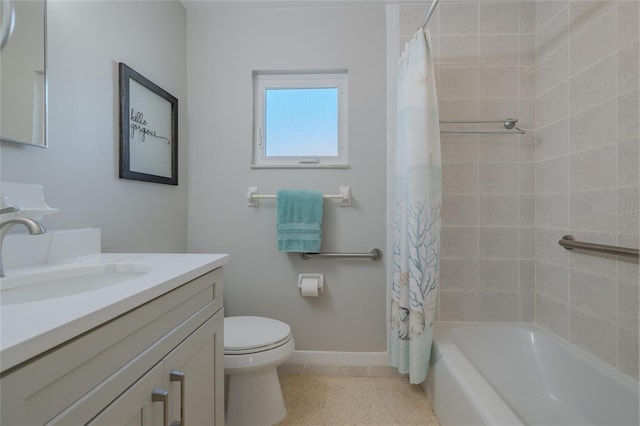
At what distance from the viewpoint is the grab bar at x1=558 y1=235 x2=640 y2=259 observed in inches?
40.7

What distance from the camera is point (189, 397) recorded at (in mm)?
784

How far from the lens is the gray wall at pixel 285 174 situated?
168 cm

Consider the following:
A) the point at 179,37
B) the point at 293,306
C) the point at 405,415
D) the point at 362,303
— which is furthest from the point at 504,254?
the point at 179,37

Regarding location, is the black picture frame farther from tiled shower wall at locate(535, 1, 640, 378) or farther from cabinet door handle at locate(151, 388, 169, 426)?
tiled shower wall at locate(535, 1, 640, 378)

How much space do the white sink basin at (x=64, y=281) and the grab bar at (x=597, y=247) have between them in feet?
5.57

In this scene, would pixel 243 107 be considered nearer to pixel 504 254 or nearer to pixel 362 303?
pixel 362 303

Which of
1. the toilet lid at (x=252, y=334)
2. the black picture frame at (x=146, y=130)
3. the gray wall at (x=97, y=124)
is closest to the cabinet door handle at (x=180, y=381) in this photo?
the toilet lid at (x=252, y=334)

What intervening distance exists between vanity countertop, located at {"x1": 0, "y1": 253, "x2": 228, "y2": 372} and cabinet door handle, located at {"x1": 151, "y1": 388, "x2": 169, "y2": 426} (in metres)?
0.22

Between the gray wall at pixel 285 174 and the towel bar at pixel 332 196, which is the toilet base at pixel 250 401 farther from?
the towel bar at pixel 332 196

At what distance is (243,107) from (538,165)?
1772 millimetres

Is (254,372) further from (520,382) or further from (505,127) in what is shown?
(505,127)

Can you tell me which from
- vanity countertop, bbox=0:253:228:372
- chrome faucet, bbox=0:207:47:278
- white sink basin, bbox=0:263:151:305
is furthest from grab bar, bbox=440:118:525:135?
chrome faucet, bbox=0:207:47:278

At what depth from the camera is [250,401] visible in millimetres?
1261

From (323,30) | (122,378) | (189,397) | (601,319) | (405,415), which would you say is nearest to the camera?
(122,378)
